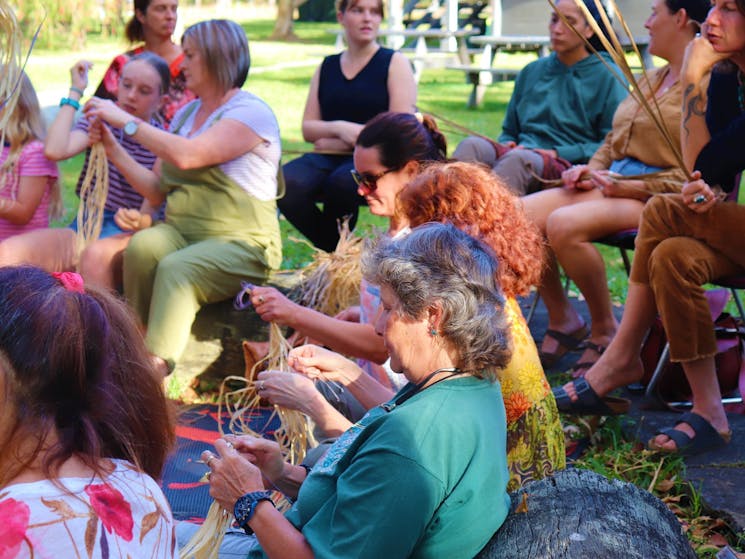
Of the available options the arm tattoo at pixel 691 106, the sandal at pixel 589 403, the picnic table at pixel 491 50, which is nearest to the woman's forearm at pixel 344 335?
the sandal at pixel 589 403

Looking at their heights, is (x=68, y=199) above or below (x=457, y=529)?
below

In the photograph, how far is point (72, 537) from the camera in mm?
1501

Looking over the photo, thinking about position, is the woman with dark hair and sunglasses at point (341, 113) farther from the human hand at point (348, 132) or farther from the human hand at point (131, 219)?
the human hand at point (131, 219)

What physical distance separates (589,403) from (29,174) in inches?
111

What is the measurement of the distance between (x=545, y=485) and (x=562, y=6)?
334 cm

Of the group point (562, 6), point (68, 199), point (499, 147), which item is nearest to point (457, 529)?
point (499, 147)

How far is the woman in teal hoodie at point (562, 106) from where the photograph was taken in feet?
15.5

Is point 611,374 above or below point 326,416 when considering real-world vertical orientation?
below

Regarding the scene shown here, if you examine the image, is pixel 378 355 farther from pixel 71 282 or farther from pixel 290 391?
pixel 71 282

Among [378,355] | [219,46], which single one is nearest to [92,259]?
[219,46]

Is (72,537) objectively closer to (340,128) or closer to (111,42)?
(340,128)

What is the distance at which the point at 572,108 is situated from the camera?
5.01 m

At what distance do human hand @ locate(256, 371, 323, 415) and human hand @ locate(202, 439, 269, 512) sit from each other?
59 cm

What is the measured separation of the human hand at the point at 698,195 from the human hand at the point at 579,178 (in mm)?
896
